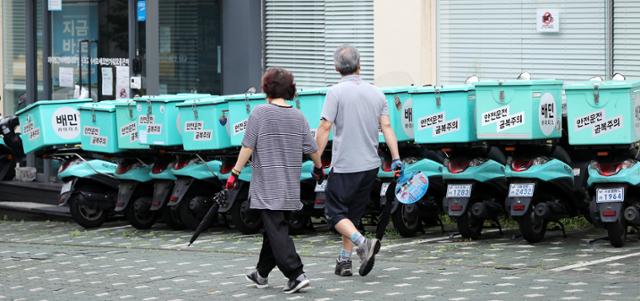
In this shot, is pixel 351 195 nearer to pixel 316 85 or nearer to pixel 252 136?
pixel 252 136

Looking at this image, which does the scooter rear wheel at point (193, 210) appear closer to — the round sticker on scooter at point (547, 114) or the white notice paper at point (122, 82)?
the round sticker on scooter at point (547, 114)

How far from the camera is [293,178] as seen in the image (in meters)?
9.96

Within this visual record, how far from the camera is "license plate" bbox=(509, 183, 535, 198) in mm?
11742

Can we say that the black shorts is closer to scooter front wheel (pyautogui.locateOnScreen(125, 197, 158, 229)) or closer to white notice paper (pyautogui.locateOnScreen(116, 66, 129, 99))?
scooter front wheel (pyautogui.locateOnScreen(125, 197, 158, 229))

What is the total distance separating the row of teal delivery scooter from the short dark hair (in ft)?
2.90

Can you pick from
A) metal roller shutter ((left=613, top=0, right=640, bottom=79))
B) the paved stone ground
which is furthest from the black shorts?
metal roller shutter ((left=613, top=0, right=640, bottom=79))

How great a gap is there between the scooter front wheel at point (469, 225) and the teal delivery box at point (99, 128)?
13.1 feet

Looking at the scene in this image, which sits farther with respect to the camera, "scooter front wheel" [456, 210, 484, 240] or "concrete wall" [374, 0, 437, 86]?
"concrete wall" [374, 0, 437, 86]

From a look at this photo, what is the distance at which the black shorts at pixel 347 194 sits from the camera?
1038cm

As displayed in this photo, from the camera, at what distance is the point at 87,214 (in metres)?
15.0

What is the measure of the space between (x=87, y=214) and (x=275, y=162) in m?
5.55

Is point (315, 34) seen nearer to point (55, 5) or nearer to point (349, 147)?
point (55, 5)

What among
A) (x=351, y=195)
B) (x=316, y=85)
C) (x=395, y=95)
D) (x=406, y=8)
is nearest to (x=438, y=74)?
(x=406, y=8)

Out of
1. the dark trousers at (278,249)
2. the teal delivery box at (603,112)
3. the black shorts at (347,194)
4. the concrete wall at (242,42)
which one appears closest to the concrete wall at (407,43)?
the concrete wall at (242,42)
